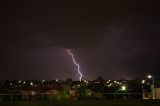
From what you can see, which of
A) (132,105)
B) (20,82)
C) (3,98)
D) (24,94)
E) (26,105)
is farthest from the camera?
(20,82)

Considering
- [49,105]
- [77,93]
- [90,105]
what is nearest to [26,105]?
[49,105]

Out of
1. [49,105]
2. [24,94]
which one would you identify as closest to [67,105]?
[49,105]

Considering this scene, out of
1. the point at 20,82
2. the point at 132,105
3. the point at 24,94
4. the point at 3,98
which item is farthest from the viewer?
the point at 20,82

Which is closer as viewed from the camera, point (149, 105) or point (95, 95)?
point (149, 105)

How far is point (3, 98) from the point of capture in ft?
134

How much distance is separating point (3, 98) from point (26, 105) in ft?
32.8

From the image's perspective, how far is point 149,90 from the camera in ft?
167

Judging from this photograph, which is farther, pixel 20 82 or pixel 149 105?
pixel 20 82

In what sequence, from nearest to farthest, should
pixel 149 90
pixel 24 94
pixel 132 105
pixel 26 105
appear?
pixel 132 105 → pixel 26 105 → pixel 24 94 → pixel 149 90

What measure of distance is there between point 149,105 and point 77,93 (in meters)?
16.9

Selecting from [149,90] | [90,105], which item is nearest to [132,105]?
[90,105]

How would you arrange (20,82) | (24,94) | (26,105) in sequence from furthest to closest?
(20,82), (24,94), (26,105)

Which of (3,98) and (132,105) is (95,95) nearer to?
(3,98)

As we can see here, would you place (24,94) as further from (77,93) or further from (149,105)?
(149,105)
